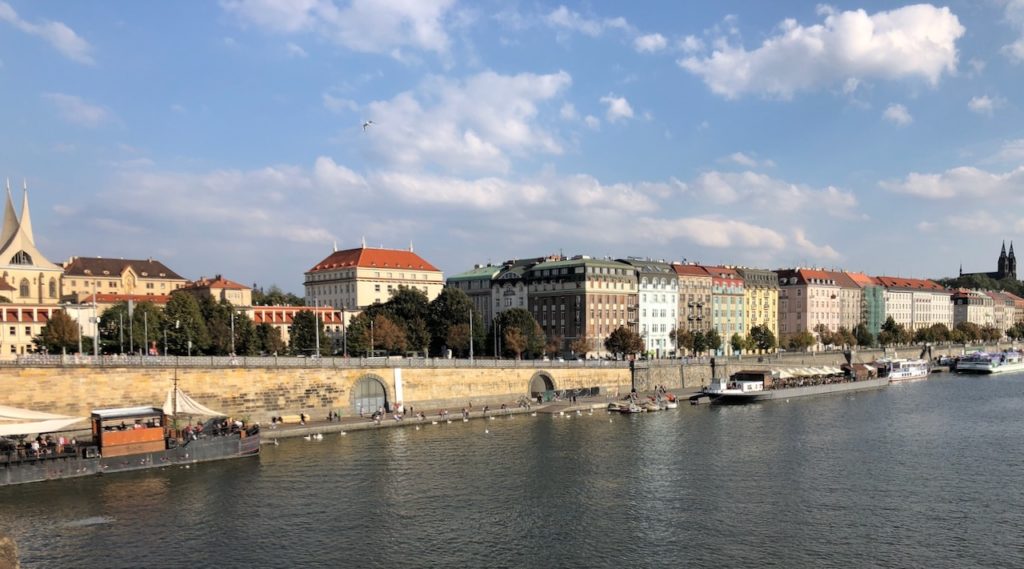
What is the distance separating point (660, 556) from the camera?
34250 mm

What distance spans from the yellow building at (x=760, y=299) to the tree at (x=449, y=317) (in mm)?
65892

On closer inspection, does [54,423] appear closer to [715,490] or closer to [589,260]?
[715,490]

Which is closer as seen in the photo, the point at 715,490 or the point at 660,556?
the point at 660,556

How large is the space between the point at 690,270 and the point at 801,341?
29.5 meters

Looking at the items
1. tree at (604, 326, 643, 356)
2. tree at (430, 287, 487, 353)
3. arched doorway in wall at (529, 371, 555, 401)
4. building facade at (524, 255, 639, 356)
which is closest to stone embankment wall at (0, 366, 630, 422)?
arched doorway in wall at (529, 371, 555, 401)

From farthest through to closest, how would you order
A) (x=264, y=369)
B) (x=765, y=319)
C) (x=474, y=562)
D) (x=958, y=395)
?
(x=765, y=319) < (x=958, y=395) < (x=264, y=369) < (x=474, y=562)

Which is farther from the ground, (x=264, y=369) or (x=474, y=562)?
(x=264, y=369)

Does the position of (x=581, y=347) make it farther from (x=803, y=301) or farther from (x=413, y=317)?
(x=803, y=301)

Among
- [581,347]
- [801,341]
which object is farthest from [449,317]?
[801,341]

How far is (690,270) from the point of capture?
473 ft

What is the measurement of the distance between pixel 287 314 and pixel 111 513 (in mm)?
88166

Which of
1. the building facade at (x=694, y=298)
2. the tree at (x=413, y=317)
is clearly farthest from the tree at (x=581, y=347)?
the building facade at (x=694, y=298)

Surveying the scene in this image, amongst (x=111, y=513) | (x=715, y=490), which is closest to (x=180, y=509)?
(x=111, y=513)

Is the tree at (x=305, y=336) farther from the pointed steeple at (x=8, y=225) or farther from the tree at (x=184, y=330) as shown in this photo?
Result: the pointed steeple at (x=8, y=225)
